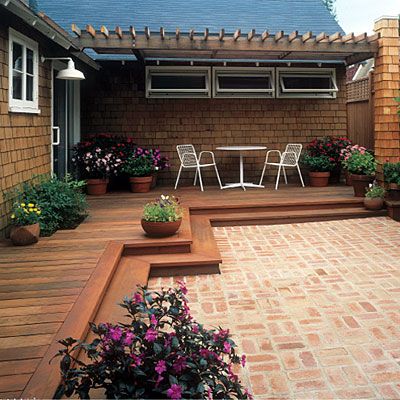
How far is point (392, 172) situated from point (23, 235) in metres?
5.24

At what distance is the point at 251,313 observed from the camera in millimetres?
3074

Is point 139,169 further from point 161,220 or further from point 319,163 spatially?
point 319,163

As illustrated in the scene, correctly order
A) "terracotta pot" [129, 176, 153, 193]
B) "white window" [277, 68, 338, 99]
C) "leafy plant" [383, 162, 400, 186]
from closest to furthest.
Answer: "leafy plant" [383, 162, 400, 186]
"terracotta pot" [129, 176, 153, 193]
"white window" [277, 68, 338, 99]

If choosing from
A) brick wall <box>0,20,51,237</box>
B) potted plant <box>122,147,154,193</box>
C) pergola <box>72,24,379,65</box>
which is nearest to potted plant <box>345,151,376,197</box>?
pergola <box>72,24,379,65</box>

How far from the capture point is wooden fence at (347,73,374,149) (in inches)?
342

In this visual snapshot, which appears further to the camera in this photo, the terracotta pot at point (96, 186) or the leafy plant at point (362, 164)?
the terracotta pot at point (96, 186)

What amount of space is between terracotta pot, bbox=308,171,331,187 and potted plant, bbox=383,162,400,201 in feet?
5.11

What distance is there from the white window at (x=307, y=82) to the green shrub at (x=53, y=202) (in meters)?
5.16

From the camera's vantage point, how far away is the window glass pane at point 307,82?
837 centimetres

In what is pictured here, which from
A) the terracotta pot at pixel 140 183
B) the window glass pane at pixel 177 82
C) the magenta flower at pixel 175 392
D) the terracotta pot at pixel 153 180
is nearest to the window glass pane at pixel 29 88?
the terracotta pot at pixel 140 183

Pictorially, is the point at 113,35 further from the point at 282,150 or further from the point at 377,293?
the point at 377,293

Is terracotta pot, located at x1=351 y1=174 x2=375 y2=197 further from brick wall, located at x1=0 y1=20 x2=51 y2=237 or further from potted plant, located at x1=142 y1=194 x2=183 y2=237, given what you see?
brick wall, located at x1=0 y1=20 x2=51 y2=237

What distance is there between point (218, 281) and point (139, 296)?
2.05 meters

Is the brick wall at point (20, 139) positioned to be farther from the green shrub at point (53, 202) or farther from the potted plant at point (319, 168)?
the potted plant at point (319, 168)
